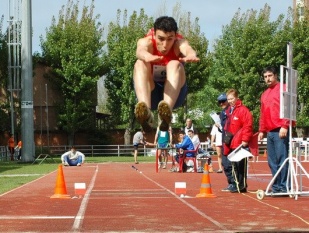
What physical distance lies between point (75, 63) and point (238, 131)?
43513mm

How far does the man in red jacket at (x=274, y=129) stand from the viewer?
50.4 ft

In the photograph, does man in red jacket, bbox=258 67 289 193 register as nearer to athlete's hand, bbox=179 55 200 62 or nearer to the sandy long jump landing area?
the sandy long jump landing area

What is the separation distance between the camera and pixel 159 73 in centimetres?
1015

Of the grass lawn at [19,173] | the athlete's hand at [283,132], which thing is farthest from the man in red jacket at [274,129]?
the grass lawn at [19,173]

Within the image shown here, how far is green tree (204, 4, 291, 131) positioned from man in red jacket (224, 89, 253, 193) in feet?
143

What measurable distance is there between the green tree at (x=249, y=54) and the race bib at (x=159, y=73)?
164 feet

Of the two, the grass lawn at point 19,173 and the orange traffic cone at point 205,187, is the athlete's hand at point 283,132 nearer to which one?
the orange traffic cone at point 205,187

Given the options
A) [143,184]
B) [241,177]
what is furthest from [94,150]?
[241,177]

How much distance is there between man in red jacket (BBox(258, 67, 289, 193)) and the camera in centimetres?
1536

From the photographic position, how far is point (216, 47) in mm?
67188

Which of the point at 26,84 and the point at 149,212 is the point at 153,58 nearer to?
the point at 149,212

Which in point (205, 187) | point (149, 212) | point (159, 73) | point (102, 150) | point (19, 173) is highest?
point (159, 73)

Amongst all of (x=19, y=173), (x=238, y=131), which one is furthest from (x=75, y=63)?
(x=238, y=131)

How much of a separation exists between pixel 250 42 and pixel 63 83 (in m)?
14.1
